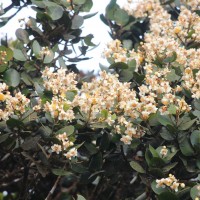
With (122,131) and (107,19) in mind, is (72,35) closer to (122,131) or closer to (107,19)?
(107,19)

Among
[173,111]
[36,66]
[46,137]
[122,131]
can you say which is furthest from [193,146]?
[36,66]

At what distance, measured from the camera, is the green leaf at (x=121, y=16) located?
9.96ft

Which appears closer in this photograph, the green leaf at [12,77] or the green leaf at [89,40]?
the green leaf at [12,77]

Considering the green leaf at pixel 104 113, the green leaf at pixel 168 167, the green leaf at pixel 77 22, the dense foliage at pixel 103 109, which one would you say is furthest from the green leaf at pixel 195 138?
the green leaf at pixel 77 22

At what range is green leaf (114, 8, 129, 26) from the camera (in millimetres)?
3035

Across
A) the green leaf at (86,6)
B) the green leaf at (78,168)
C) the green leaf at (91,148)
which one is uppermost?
the green leaf at (86,6)

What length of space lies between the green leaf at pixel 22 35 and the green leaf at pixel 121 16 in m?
0.67

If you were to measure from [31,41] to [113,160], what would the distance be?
2.54 feet

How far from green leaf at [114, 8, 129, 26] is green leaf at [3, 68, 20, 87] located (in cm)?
91

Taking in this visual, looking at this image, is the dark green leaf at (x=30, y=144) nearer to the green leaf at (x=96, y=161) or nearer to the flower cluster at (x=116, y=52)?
the green leaf at (x=96, y=161)

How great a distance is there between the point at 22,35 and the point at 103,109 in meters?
0.74

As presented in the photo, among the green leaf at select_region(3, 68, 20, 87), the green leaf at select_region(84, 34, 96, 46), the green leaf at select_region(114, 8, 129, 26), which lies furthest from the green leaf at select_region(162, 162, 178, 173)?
the green leaf at select_region(114, 8, 129, 26)

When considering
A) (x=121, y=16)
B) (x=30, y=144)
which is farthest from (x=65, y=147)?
(x=121, y=16)

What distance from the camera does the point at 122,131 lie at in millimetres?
2193
